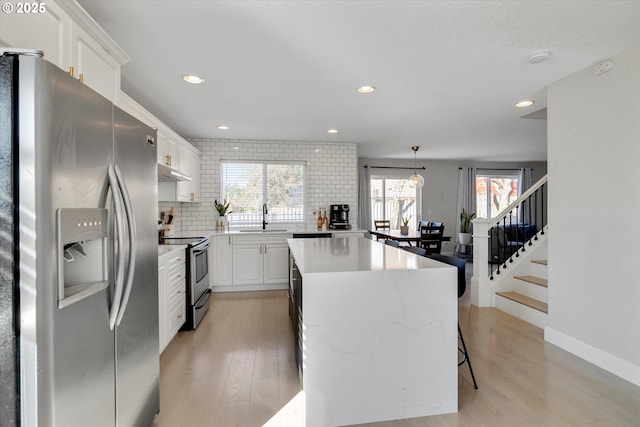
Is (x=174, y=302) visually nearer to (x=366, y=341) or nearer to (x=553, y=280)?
(x=366, y=341)

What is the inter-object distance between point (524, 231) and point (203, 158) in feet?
21.7

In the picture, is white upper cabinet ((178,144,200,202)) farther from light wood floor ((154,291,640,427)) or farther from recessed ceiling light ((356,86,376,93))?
recessed ceiling light ((356,86,376,93))

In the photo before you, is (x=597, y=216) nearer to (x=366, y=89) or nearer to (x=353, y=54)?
(x=366, y=89)

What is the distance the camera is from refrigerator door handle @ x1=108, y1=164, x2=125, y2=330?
3.91 ft

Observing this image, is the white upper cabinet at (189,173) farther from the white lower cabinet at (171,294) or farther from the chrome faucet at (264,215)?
the white lower cabinet at (171,294)

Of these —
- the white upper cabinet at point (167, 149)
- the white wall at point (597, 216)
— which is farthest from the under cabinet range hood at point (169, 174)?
the white wall at point (597, 216)

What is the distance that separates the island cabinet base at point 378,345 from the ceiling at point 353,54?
1.51 metres

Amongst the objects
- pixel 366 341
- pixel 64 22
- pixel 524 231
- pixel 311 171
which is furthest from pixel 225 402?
pixel 524 231

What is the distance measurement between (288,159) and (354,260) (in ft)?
11.0

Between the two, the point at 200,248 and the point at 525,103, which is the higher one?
the point at 525,103

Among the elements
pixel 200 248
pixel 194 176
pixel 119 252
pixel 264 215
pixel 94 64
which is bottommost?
pixel 200 248

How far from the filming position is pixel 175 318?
2.81 m

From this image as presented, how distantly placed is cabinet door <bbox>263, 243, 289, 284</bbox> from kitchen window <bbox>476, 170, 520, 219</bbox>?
5.83m

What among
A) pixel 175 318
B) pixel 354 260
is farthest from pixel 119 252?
pixel 175 318
